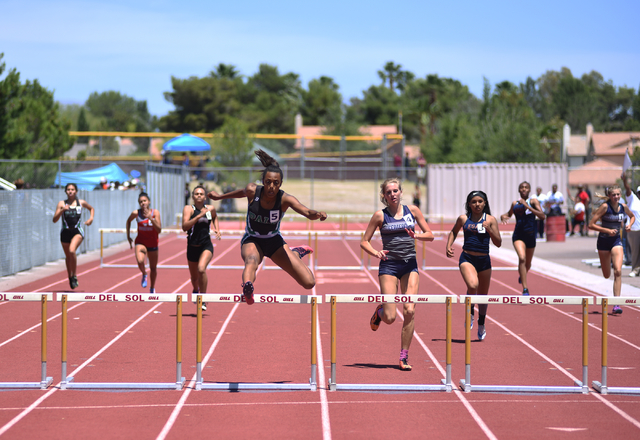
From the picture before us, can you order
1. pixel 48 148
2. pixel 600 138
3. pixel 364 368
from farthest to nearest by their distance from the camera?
pixel 600 138 < pixel 48 148 < pixel 364 368

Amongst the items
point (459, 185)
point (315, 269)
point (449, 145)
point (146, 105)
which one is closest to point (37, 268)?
point (315, 269)

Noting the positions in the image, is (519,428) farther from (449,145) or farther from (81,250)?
(449,145)

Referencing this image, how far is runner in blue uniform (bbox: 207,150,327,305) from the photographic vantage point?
740 cm

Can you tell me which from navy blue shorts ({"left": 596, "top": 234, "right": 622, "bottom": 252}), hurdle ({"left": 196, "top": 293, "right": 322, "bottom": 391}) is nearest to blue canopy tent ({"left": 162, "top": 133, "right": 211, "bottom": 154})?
navy blue shorts ({"left": 596, "top": 234, "right": 622, "bottom": 252})

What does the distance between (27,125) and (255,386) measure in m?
28.8

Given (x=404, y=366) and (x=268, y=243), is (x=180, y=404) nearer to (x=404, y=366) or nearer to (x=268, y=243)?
(x=268, y=243)

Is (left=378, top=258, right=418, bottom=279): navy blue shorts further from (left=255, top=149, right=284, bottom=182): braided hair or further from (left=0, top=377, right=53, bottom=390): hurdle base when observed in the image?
(left=0, top=377, right=53, bottom=390): hurdle base

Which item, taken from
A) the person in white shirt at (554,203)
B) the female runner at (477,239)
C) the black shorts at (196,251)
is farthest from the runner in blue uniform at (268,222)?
the person in white shirt at (554,203)

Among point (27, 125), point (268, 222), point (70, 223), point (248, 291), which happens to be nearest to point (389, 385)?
point (248, 291)

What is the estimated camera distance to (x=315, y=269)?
61.4 feet

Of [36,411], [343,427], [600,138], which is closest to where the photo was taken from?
[343,427]

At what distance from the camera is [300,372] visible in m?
7.98

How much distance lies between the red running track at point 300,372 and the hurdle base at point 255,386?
9 centimetres

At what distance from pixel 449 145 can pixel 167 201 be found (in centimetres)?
3199
